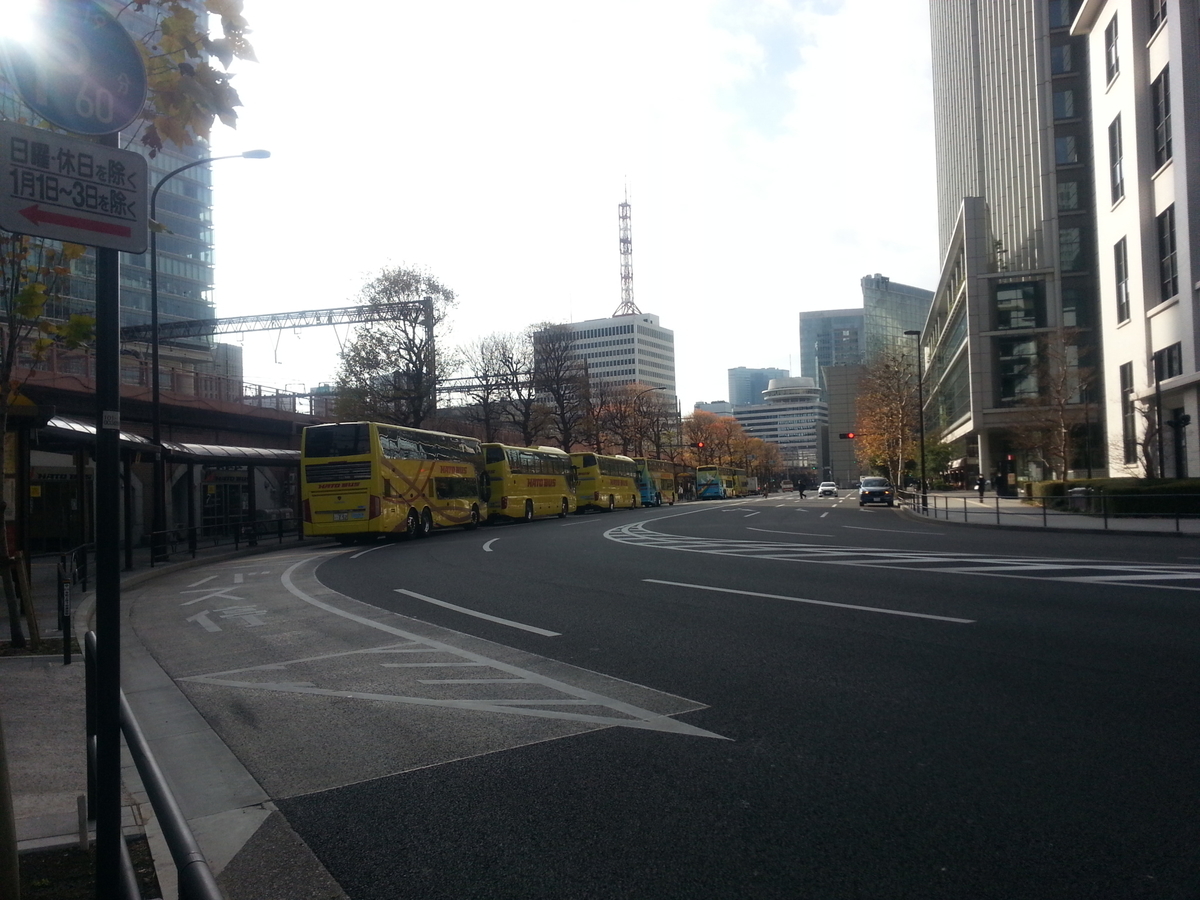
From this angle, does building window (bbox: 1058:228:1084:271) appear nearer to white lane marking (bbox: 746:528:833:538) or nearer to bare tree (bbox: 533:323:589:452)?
bare tree (bbox: 533:323:589:452)

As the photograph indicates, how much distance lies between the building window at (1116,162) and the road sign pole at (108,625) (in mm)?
43482

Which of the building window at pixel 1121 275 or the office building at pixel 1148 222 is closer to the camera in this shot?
the office building at pixel 1148 222

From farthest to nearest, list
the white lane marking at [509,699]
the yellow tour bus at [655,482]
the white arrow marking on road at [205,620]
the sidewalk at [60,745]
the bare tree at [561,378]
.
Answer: the yellow tour bus at [655,482]
the bare tree at [561,378]
the white arrow marking on road at [205,620]
the white lane marking at [509,699]
the sidewalk at [60,745]

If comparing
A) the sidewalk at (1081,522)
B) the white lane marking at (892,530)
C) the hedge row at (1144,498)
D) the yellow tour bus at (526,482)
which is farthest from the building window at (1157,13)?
the yellow tour bus at (526,482)

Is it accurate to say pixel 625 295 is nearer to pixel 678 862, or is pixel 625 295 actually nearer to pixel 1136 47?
pixel 1136 47

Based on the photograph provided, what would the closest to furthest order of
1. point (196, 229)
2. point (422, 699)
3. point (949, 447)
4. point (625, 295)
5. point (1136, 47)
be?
point (422, 699), point (1136, 47), point (949, 447), point (196, 229), point (625, 295)

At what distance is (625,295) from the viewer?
17675 cm

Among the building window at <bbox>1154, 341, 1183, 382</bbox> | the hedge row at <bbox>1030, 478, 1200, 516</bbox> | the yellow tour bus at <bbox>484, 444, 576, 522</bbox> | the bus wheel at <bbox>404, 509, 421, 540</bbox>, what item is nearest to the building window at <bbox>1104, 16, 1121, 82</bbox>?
the building window at <bbox>1154, 341, 1183, 382</bbox>

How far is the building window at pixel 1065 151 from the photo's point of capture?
5822cm

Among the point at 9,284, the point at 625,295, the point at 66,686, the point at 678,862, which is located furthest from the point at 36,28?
the point at 625,295

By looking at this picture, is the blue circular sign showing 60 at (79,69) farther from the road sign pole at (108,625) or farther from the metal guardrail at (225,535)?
the metal guardrail at (225,535)

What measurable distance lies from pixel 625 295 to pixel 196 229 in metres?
89.2

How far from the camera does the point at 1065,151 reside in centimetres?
5853

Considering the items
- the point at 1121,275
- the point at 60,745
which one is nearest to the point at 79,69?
the point at 60,745
